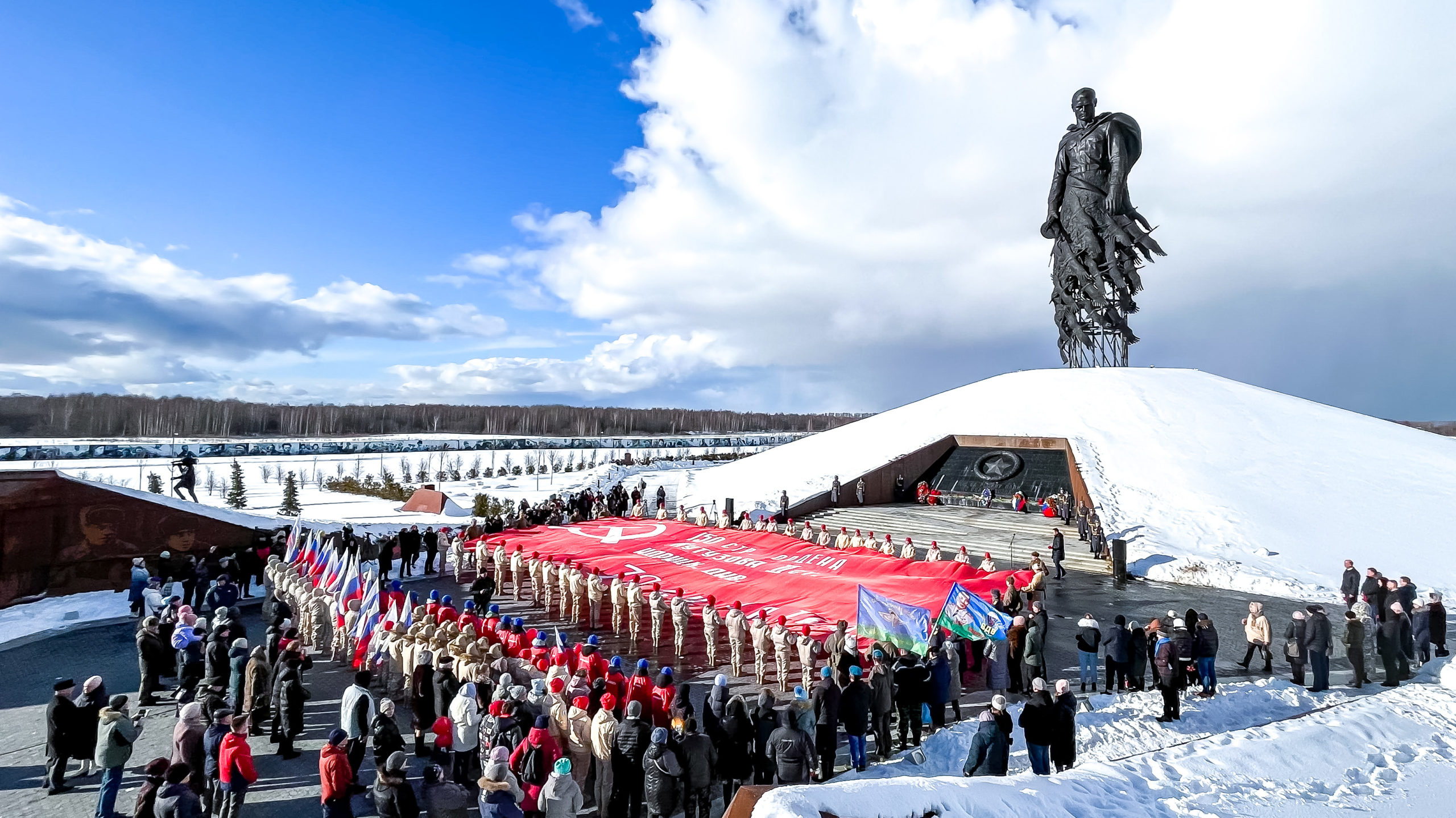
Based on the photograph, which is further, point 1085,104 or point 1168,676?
point 1085,104

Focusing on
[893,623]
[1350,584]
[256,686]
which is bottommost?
[256,686]

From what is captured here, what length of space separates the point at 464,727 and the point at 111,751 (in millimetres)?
2865

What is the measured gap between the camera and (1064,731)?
655cm

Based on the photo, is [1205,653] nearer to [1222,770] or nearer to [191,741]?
[1222,770]

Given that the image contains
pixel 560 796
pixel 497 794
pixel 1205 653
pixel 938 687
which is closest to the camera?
pixel 497 794

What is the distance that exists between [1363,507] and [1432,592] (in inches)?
412

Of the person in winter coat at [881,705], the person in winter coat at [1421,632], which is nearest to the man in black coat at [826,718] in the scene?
the person in winter coat at [881,705]

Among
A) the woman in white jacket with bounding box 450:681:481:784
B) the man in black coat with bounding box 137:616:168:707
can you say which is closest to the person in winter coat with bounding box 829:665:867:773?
the woman in white jacket with bounding box 450:681:481:784

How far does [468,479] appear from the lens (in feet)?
141

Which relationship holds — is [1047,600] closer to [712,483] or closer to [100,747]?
[100,747]

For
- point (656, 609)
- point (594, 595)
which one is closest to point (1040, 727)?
point (656, 609)

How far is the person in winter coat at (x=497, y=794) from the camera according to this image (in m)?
5.09

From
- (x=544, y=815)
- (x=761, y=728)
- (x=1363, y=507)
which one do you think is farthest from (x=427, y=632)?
(x=1363, y=507)

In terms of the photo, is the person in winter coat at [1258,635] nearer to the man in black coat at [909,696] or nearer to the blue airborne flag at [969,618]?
the blue airborne flag at [969,618]
